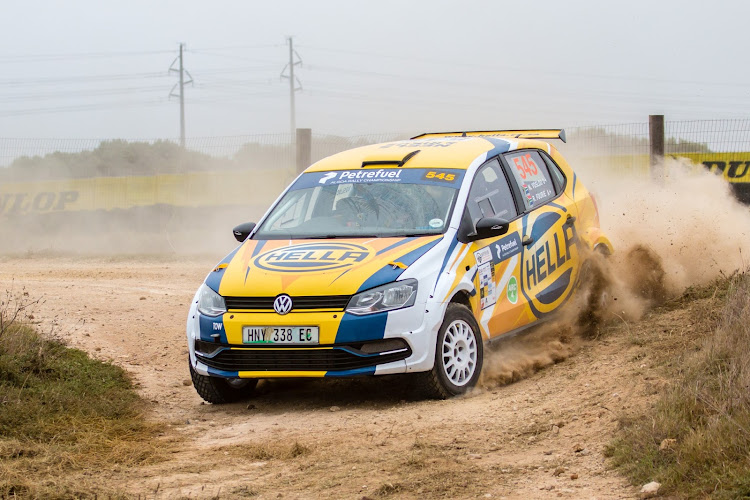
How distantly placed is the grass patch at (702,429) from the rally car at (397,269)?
1.72 m

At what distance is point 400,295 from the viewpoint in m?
7.01

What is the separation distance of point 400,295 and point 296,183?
A: 219cm

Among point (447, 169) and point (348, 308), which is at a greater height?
point (447, 169)

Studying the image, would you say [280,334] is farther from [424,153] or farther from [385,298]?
[424,153]

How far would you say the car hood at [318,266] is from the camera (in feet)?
23.0

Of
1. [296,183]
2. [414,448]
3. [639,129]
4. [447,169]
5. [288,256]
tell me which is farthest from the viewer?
[639,129]

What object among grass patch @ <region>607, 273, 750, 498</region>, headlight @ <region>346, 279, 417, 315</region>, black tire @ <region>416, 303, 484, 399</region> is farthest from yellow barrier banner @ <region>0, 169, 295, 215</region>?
grass patch @ <region>607, 273, 750, 498</region>

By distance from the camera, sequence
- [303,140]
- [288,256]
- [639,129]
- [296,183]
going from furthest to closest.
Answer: [303,140] < [639,129] < [296,183] < [288,256]

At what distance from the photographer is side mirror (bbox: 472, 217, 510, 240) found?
7.64m

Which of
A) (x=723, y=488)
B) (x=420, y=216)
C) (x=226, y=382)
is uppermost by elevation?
(x=420, y=216)

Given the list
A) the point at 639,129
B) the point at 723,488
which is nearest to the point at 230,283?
the point at 723,488

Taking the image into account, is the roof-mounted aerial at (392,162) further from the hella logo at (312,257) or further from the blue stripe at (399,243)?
the hella logo at (312,257)

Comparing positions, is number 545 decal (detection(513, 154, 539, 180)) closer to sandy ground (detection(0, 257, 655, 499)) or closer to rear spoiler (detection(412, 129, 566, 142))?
rear spoiler (detection(412, 129, 566, 142))

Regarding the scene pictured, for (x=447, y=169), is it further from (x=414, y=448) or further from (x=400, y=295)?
(x=414, y=448)
